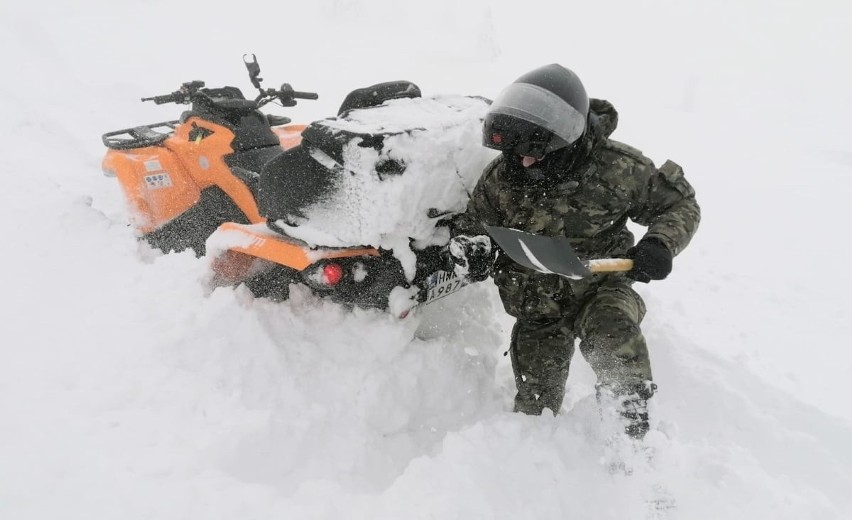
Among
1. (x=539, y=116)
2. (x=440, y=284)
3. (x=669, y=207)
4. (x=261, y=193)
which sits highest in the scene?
(x=539, y=116)

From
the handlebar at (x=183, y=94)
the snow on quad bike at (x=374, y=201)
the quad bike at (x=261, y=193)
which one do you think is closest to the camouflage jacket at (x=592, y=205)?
the snow on quad bike at (x=374, y=201)

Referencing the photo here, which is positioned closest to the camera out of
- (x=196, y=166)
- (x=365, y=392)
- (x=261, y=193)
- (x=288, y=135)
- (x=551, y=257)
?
(x=551, y=257)

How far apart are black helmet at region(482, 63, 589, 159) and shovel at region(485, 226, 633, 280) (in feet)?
1.26

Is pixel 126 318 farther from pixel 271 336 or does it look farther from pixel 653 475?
pixel 653 475

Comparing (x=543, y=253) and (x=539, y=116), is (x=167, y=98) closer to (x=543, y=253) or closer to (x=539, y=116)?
(x=539, y=116)

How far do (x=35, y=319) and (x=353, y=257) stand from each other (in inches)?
67.3

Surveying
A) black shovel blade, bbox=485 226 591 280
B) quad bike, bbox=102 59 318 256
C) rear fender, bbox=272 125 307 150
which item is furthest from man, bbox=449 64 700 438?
rear fender, bbox=272 125 307 150

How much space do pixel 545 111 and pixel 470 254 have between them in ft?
2.42

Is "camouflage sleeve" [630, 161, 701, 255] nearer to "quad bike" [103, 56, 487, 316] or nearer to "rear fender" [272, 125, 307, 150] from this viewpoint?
"quad bike" [103, 56, 487, 316]

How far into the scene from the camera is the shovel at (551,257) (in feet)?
7.69

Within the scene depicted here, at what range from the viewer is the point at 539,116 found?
2.44 m

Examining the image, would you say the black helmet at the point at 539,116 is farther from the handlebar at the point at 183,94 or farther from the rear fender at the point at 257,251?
the handlebar at the point at 183,94

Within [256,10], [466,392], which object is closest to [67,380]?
[466,392]

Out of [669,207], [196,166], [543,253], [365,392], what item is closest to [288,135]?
[196,166]
